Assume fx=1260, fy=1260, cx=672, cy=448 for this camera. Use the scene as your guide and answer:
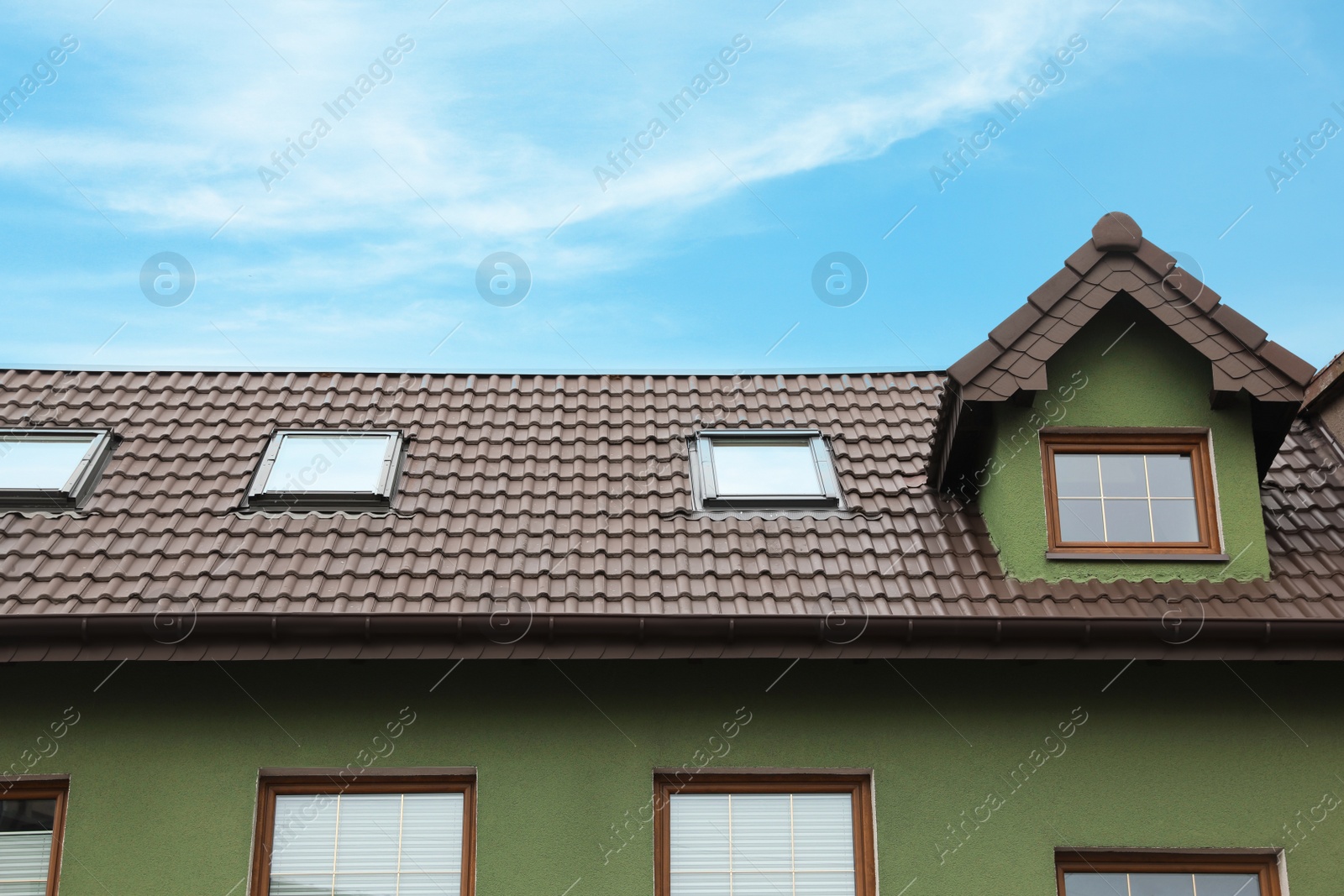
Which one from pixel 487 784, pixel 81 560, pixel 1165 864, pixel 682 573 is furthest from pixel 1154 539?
pixel 81 560

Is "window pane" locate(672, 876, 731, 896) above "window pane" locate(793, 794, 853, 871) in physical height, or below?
below

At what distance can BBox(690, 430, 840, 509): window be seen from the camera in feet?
29.1

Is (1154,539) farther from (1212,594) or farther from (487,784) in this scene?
(487,784)

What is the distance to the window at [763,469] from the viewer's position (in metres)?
8.86

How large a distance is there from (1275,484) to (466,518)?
227 inches

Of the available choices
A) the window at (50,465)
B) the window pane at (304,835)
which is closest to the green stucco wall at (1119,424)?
the window pane at (304,835)

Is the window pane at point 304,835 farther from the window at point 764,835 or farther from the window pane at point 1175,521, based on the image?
the window pane at point 1175,521

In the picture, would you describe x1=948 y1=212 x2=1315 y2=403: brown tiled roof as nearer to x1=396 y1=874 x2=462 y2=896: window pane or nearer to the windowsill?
the windowsill

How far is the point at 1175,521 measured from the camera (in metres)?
8.16

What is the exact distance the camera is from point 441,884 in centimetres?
696

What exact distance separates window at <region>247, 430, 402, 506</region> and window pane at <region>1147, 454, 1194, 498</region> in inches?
204

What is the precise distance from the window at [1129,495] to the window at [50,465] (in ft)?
21.8

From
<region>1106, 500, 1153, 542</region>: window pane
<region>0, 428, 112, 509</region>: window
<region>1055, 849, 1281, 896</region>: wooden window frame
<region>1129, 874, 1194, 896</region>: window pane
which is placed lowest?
<region>1129, 874, 1194, 896</region>: window pane

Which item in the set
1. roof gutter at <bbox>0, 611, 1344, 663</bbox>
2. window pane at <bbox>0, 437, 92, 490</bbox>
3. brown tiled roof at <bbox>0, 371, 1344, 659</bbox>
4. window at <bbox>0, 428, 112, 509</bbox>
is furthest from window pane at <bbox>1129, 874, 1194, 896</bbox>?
window pane at <bbox>0, 437, 92, 490</bbox>
